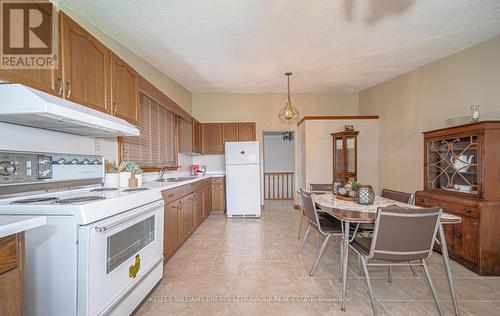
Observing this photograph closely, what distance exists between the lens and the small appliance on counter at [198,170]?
191 inches

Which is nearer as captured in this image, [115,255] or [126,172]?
[115,255]

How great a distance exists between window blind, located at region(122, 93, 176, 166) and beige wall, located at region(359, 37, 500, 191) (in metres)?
4.15

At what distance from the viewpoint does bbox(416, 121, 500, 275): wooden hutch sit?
2.15 meters

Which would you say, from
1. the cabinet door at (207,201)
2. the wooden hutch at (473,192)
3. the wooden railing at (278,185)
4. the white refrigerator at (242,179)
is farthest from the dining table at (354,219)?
the wooden railing at (278,185)

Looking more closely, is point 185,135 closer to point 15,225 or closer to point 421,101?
point 15,225

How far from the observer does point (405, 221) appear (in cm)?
149

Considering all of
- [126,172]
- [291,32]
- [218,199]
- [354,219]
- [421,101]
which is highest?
[291,32]

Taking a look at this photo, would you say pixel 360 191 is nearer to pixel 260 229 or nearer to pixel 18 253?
pixel 260 229

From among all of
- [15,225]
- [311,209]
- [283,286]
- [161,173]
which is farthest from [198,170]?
[15,225]

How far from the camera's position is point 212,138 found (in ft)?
16.2

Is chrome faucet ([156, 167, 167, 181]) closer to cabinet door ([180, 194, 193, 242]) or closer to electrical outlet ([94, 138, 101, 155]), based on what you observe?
cabinet door ([180, 194, 193, 242])

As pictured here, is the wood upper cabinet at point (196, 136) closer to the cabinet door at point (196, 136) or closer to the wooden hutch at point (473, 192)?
the cabinet door at point (196, 136)

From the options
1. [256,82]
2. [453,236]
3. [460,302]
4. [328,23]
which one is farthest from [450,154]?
[256,82]

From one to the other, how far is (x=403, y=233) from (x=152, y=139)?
309 centimetres
